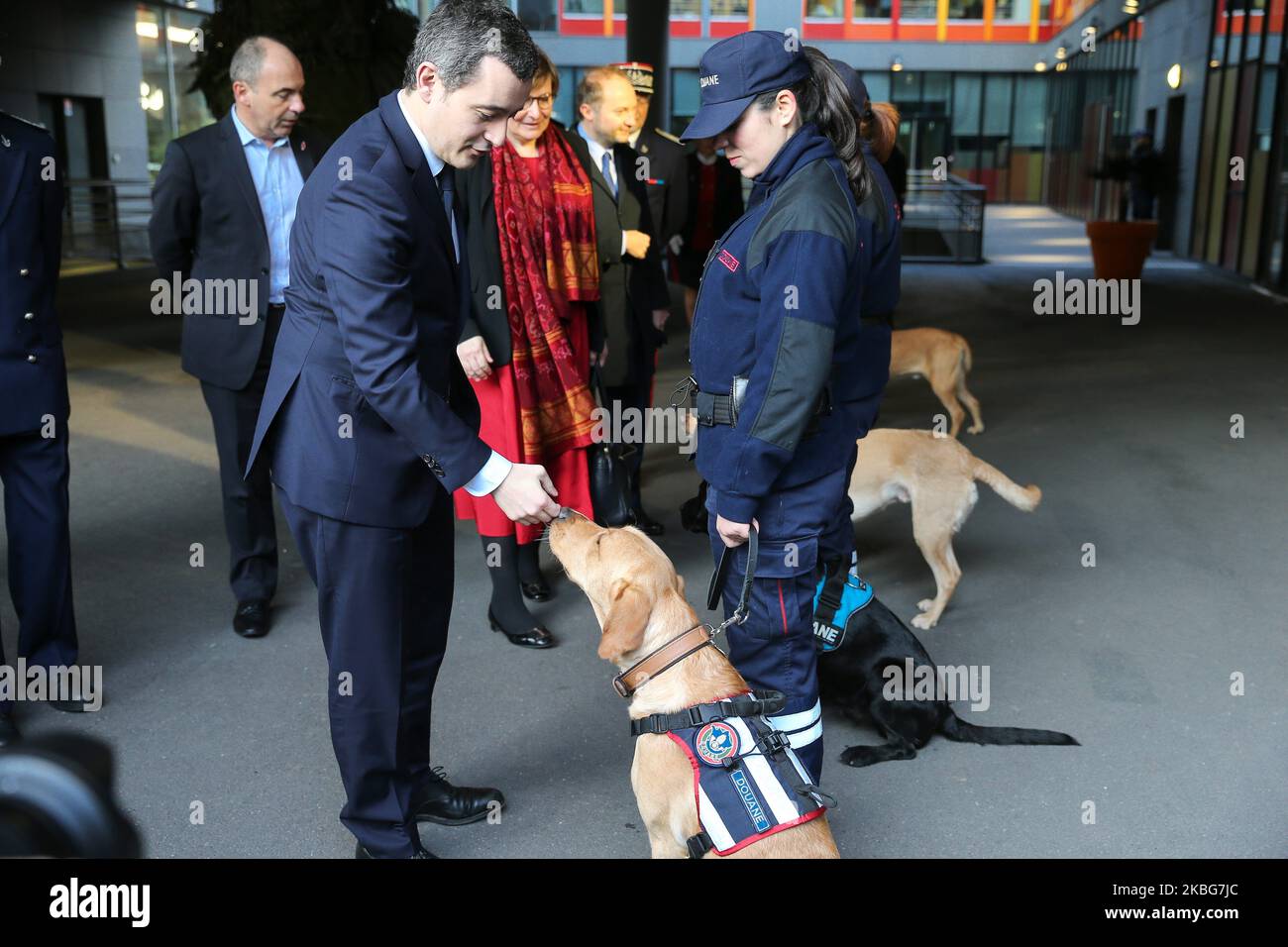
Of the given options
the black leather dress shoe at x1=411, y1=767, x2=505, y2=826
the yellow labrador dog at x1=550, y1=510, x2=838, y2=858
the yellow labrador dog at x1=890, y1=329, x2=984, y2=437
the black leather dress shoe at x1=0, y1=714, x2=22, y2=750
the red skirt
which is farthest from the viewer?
the yellow labrador dog at x1=890, y1=329, x2=984, y2=437

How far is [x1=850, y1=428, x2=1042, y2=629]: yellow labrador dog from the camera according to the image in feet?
14.8

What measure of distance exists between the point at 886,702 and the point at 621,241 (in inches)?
90.3

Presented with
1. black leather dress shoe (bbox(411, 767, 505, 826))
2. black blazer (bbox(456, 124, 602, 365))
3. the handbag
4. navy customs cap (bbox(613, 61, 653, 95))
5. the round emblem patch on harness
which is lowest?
black leather dress shoe (bbox(411, 767, 505, 826))

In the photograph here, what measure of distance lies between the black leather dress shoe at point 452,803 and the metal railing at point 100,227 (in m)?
17.6

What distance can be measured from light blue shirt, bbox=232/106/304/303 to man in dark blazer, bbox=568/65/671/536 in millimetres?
1118

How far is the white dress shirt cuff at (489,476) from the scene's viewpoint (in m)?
2.40

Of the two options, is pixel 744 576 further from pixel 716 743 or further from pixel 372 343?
pixel 372 343

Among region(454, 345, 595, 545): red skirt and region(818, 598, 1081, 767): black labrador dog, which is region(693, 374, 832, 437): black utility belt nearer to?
region(818, 598, 1081, 767): black labrador dog

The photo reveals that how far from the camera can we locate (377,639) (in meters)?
2.61

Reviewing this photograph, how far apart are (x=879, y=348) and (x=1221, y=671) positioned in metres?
1.95

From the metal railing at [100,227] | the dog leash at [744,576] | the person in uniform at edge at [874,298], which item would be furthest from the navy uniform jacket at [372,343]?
the metal railing at [100,227]

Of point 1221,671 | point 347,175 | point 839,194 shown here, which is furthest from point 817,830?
point 1221,671

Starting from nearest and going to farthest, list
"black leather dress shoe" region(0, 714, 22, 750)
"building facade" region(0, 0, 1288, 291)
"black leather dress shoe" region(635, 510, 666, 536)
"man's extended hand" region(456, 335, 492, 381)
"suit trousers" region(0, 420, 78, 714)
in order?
"black leather dress shoe" region(0, 714, 22, 750)
"suit trousers" region(0, 420, 78, 714)
"man's extended hand" region(456, 335, 492, 381)
"black leather dress shoe" region(635, 510, 666, 536)
"building facade" region(0, 0, 1288, 291)

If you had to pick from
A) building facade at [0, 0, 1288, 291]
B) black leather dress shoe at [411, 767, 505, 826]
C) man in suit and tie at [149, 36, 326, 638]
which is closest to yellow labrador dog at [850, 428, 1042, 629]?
black leather dress shoe at [411, 767, 505, 826]
